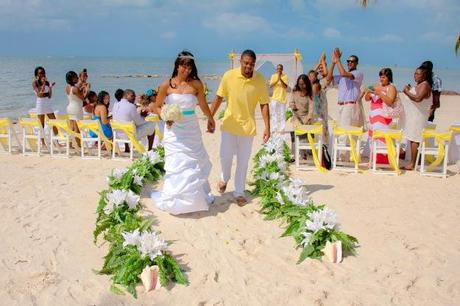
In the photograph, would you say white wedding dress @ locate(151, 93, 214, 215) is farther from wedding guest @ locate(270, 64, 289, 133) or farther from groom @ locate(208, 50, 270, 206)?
wedding guest @ locate(270, 64, 289, 133)

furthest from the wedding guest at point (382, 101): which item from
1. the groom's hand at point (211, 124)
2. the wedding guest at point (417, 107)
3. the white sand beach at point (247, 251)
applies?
the groom's hand at point (211, 124)

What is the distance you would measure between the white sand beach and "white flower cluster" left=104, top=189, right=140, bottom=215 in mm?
368

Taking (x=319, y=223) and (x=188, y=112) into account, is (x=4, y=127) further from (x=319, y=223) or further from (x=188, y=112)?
(x=319, y=223)

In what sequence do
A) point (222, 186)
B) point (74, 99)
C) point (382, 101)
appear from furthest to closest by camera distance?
point (74, 99) < point (382, 101) < point (222, 186)

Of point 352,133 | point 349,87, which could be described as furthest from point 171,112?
point 349,87

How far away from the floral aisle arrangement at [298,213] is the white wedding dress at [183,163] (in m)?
1.08

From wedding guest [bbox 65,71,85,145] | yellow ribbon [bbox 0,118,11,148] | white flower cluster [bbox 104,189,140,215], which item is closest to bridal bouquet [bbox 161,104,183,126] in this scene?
white flower cluster [bbox 104,189,140,215]

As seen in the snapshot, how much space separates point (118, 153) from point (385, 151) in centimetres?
576

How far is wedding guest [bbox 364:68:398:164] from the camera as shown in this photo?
27.1ft

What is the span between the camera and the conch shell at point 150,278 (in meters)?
4.03

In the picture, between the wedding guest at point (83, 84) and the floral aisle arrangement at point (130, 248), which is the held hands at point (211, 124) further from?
the wedding guest at point (83, 84)

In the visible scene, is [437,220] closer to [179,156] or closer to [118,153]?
[179,156]

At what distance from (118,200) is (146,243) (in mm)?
1344

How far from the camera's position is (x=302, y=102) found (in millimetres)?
8641
